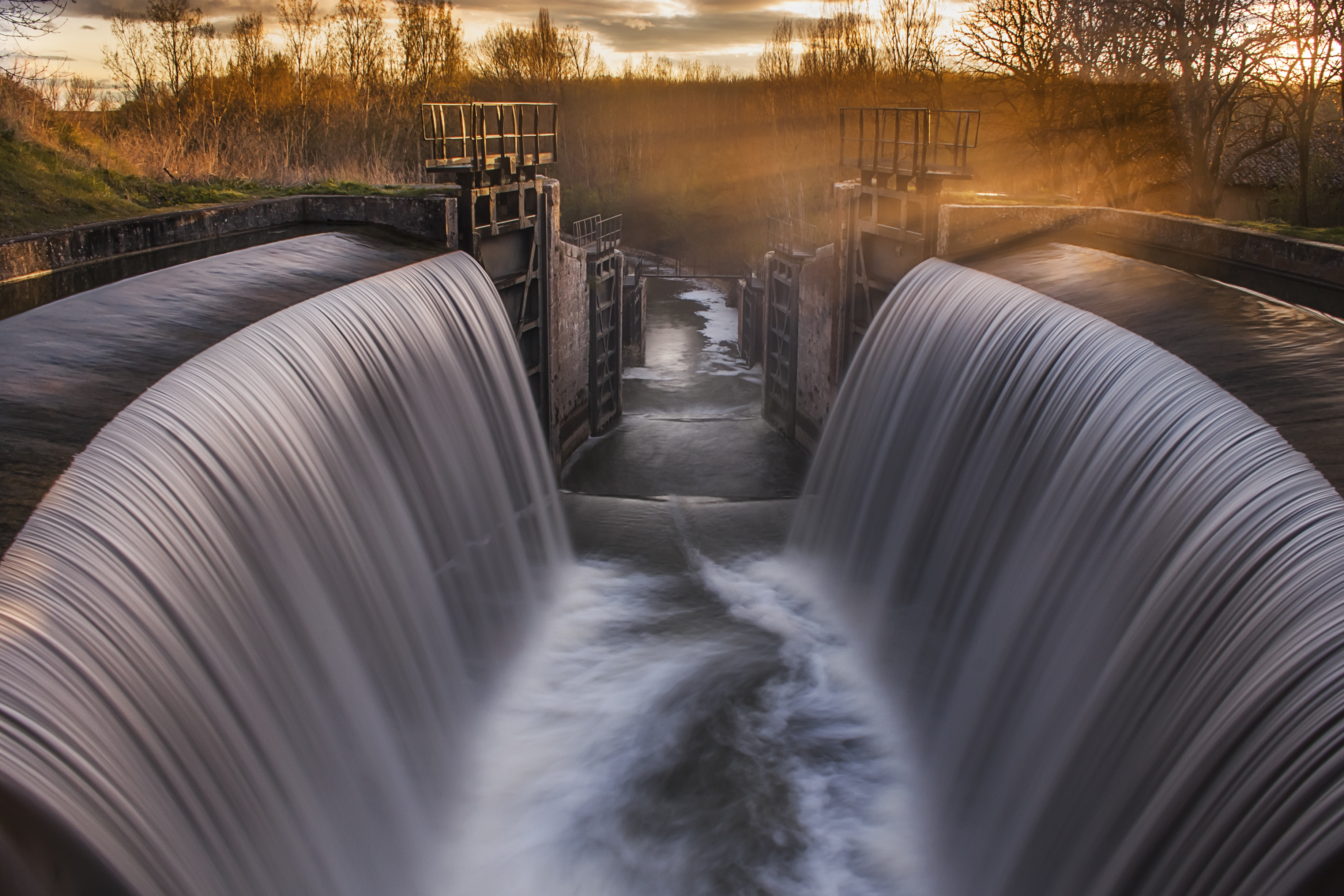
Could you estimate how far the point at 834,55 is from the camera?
39031 mm

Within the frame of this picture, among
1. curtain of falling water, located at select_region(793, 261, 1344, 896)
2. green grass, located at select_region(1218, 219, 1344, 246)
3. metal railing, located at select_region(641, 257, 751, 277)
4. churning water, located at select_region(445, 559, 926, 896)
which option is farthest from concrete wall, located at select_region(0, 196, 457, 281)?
metal railing, located at select_region(641, 257, 751, 277)

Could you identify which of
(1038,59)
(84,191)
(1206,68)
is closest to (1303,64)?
(1206,68)

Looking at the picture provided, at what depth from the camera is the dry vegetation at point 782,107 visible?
2052cm

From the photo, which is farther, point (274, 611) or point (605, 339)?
point (605, 339)

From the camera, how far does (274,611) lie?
559 cm

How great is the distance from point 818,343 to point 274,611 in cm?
1309

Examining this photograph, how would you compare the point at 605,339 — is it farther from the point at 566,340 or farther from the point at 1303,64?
the point at 1303,64

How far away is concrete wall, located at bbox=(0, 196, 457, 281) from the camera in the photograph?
9086 mm

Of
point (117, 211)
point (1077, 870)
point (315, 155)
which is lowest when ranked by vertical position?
point (1077, 870)

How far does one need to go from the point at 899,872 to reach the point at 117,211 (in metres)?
15.3

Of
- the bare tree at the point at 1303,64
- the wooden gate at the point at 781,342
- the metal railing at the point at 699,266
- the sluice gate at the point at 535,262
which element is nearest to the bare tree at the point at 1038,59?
the bare tree at the point at 1303,64

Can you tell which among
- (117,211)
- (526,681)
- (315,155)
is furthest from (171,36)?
(526,681)

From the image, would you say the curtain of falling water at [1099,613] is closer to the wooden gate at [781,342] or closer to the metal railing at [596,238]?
the wooden gate at [781,342]

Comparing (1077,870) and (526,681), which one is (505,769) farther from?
(1077,870)
